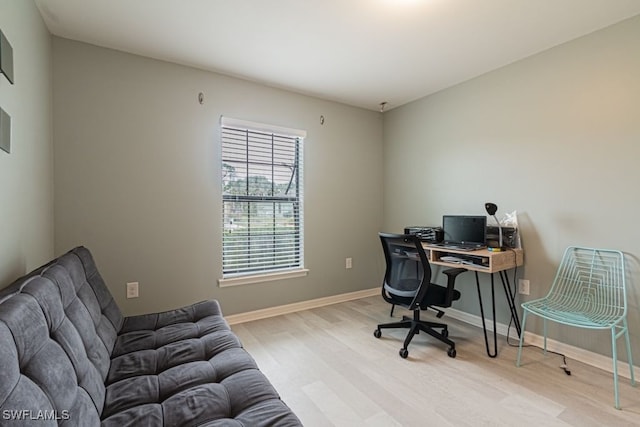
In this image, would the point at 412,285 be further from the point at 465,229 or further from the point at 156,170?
the point at 156,170

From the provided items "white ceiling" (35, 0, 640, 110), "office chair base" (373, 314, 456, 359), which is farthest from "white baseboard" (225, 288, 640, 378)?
"white ceiling" (35, 0, 640, 110)

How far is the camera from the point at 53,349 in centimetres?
→ 97

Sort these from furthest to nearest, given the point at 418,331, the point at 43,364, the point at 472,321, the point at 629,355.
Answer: the point at 472,321
the point at 418,331
the point at 629,355
the point at 43,364

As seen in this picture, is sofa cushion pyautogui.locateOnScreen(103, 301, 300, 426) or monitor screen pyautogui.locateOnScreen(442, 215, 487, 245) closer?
sofa cushion pyautogui.locateOnScreen(103, 301, 300, 426)

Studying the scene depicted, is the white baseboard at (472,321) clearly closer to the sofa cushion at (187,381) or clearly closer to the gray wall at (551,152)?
the gray wall at (551,152)

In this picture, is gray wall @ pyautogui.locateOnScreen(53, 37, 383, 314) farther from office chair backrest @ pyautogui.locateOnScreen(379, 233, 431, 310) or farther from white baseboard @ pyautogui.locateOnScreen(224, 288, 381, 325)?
office chair backrest @ pyautogui.locateOnScreen(379, 233, 431, 310)

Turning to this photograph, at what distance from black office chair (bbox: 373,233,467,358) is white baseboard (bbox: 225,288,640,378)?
568 mm

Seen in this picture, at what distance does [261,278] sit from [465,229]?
202 centimetres

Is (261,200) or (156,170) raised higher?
(156,170)

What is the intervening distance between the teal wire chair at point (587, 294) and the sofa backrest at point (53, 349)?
250 cm

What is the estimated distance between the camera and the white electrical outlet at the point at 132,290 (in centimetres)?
247

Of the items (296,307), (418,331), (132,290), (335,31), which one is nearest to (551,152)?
(418,331)

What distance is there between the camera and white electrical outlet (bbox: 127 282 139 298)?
2.47 meters

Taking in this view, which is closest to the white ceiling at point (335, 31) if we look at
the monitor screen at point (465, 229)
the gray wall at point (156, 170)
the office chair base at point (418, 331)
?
the gray wall at point (156, 170)
